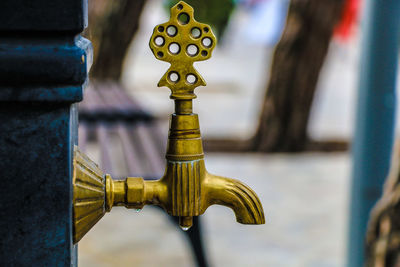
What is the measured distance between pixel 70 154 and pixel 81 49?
0.49 feet

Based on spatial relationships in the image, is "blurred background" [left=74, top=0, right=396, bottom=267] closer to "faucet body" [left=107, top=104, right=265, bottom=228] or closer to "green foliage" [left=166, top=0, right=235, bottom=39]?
"faucet body" [left=107, top=104, right=265, bottom=228]

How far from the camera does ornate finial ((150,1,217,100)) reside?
2.85 feet

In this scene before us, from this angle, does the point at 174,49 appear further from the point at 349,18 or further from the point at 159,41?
the point at 349,18

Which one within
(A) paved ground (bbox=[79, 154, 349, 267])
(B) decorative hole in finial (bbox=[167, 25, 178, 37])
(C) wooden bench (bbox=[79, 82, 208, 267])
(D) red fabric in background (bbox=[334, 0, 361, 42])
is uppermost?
(D) red fabric in background (bbox=[334, 0, 361, 42])

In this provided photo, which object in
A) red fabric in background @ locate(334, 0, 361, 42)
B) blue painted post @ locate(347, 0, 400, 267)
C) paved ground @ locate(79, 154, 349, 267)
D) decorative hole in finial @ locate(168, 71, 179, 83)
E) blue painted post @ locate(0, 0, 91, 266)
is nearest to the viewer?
blue painted post @ locate(0, 0, 91, 266)

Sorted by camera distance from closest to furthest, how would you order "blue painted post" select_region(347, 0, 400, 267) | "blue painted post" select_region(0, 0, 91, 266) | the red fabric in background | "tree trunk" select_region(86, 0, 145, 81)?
"blue painted post" select_region(0, 0, 91, 266) → "blue painted post" select_region(347, 0, 400, 267) → "tree trunk" select_region(86, 0, 145, 81) → the red fabric in background

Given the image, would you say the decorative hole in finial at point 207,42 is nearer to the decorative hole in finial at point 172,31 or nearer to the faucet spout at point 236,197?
the decorative hole in finial at point 172,31

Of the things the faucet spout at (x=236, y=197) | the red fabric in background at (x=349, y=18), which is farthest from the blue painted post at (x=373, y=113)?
the red fabric in background at (x=349, y=18)

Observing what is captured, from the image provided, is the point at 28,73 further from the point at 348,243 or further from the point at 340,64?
the point at 340,64

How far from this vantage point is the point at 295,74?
5254mm

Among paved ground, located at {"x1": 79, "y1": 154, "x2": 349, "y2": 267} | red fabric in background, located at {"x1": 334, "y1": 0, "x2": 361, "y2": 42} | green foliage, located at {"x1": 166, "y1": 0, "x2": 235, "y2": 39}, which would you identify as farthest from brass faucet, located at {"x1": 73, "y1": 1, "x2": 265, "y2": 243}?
green foliage, located at {"x1": 166, "y1": 0, "x2": 235, "y2": 39}

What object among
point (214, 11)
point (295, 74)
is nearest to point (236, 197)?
point (295, 74)

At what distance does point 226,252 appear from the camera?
10.9 ft

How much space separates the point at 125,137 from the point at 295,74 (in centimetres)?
252
